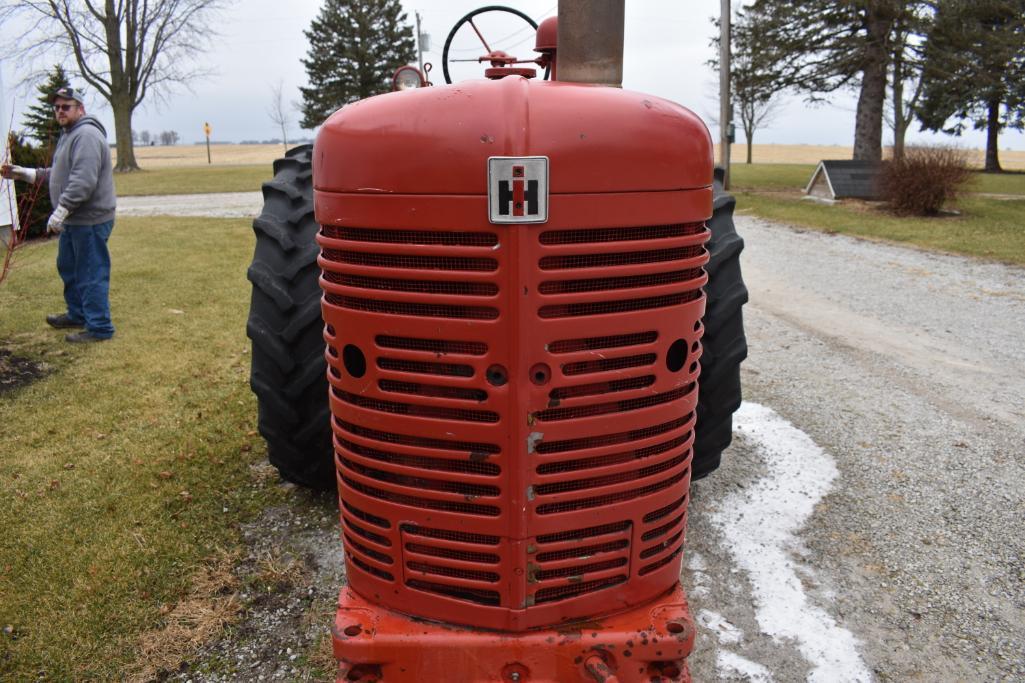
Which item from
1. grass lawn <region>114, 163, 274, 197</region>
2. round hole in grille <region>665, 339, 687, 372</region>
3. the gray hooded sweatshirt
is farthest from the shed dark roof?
round hole in grille <region>665, 339, 687, 372</region>

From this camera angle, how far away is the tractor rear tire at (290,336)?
9.72 feet

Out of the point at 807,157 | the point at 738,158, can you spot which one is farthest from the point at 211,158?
the point at 807,157

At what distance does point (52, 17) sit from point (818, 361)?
31148 millimetres

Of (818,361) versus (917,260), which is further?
(917,260)

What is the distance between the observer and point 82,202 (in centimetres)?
612

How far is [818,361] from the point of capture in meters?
6.14

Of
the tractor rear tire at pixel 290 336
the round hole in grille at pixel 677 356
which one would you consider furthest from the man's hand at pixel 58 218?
the round hole in grille at pixel 677 356

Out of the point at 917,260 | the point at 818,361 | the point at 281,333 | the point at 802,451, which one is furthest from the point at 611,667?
the point at 917,260

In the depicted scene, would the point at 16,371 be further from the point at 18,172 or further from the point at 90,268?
the point at 18,172

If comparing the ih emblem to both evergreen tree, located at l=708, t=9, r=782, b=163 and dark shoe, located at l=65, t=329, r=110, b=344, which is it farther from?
evergreen tree, located at l=708, t=9, r=782, b=163

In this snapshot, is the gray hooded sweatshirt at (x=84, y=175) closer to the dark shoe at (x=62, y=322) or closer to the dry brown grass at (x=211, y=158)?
the dark shoe at (x=62, y=322)

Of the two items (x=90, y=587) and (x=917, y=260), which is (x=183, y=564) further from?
(x=917, y=260)

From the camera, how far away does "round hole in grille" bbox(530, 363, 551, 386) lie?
6.22 ft

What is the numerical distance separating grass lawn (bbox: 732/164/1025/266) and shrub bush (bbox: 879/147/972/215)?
0.33 metres
